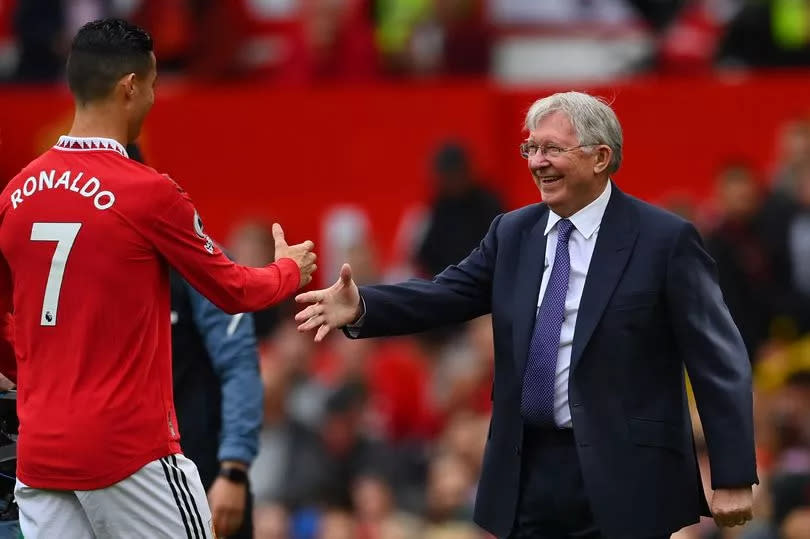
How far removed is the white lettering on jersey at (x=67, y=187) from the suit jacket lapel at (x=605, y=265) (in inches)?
61.3

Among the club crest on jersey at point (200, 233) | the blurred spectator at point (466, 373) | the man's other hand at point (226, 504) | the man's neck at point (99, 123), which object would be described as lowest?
the blurred spectator at point (466, 373)

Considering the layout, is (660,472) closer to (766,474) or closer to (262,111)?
(766,474)

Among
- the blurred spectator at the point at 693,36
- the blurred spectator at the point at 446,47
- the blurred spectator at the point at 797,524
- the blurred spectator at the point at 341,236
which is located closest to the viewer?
the blurred spectator at the point at 797,524

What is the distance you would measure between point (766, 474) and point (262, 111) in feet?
16.7

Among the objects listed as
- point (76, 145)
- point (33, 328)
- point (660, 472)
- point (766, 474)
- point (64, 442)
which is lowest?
point (766, 474)

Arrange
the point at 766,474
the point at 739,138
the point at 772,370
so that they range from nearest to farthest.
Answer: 1. the point at 766,474
2. the point at 772,370
3. the point at 739,138

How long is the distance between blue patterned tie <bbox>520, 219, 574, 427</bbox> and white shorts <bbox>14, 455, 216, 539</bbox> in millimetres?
1155

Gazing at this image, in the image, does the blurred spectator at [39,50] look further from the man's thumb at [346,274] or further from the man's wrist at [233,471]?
the man's thumb at [346,274]

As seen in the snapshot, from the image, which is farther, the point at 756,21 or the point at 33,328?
the point at 756,21

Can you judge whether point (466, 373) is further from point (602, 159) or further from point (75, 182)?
point (75, 182)

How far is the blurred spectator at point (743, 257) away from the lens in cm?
1072

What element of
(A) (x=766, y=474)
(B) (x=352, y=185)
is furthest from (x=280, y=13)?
(A) (x=766, y=474)

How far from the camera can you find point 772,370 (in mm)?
10547

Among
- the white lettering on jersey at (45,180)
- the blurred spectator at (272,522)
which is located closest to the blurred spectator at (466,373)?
the blurred spectator at (272,522)
